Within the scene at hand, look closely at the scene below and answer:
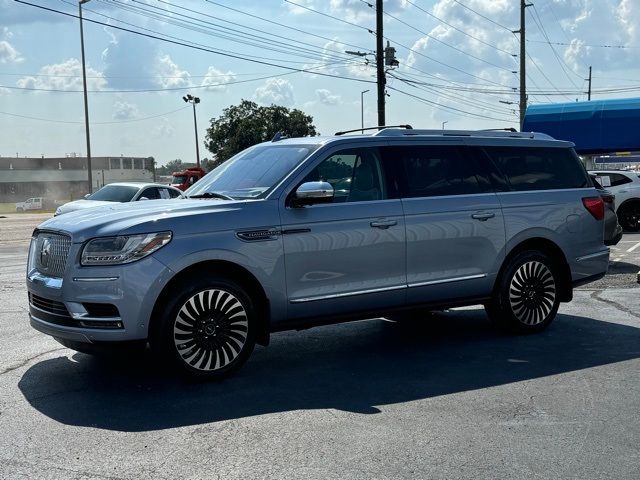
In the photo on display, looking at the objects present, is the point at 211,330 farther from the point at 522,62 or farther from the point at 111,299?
the point at 522,62

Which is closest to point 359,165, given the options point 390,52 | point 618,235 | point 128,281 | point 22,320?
point 128,281

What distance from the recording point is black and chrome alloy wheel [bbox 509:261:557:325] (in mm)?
7281

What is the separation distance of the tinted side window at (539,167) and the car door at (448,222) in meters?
0.31

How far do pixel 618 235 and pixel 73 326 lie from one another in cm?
769

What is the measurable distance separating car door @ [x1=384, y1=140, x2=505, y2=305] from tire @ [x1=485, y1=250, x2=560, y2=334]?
0.61 ft

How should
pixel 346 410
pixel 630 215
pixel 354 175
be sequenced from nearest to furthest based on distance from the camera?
pixel 346 410 < pixel 354 175 < pixel 630 215

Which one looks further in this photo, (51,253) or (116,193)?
(116,193)

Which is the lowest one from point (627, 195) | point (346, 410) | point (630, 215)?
point (346, 410)

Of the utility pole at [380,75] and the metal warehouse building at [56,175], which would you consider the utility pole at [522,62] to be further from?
the metal warehouse building at [56,175]

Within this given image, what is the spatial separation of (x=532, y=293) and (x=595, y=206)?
122 cm

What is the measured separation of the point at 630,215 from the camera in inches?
785

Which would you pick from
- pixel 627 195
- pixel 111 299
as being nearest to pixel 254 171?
pixel 111 299

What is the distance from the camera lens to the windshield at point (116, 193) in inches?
708

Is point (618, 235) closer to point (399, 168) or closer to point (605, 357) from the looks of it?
point (605, 357)
